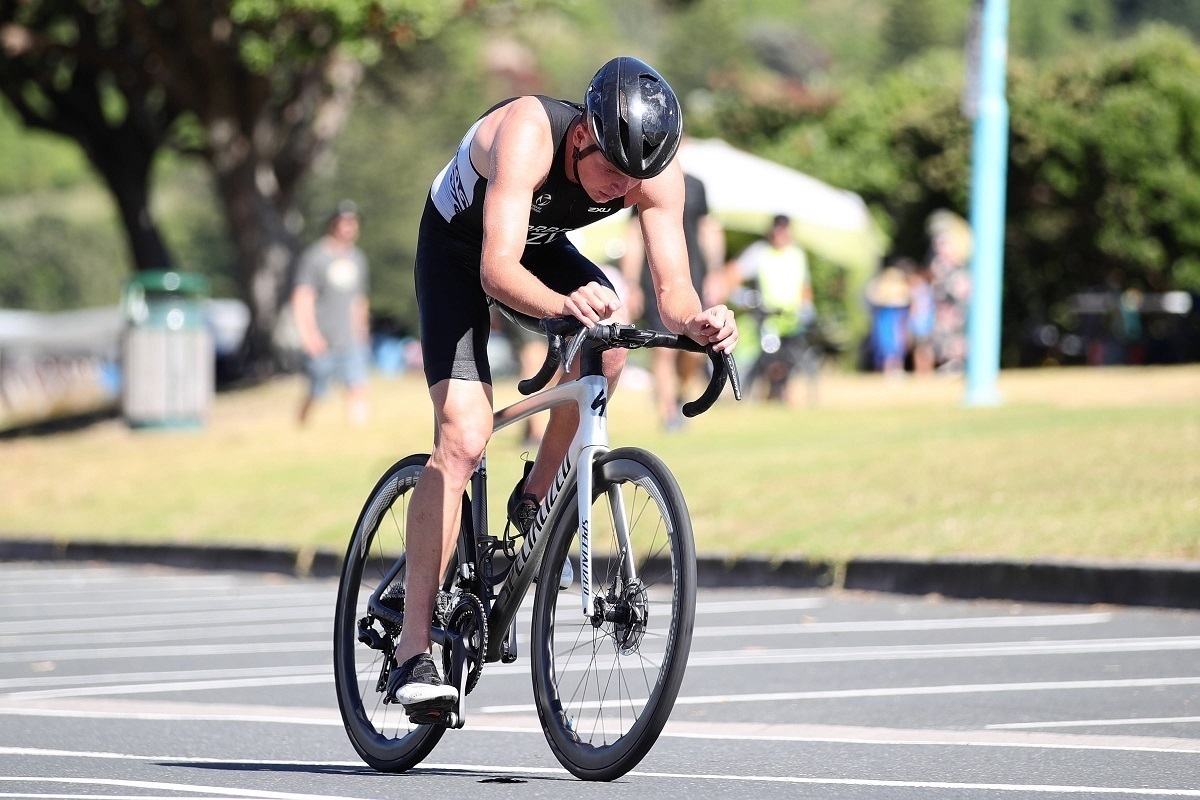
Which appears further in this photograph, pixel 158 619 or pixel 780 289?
pixel 780 289

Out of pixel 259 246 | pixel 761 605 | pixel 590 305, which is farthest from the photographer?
pixel 259 246

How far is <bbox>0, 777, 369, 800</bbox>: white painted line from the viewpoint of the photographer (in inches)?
195

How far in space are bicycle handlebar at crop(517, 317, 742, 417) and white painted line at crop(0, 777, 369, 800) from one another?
1.19 metres

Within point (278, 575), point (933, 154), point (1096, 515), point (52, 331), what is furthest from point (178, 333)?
point (52, 331)

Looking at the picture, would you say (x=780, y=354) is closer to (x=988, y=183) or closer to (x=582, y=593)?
(x=988, y=183)

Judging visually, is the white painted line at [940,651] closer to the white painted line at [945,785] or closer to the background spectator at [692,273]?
the white painted line at [945,785]

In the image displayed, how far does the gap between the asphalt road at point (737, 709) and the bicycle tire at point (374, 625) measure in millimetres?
110

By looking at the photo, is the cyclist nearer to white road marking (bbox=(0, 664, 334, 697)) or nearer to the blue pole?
white road marking (bbox=(0, 664, 334, 697))

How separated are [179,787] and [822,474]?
7007 millimetres

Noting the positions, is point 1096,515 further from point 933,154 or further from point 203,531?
point 933,154

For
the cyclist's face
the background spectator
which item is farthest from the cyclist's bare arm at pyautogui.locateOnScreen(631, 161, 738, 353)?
the background spectator

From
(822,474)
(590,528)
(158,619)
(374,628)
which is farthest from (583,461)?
(822,474)

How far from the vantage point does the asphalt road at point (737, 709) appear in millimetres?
5094

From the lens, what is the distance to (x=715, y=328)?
4738 millimetres
